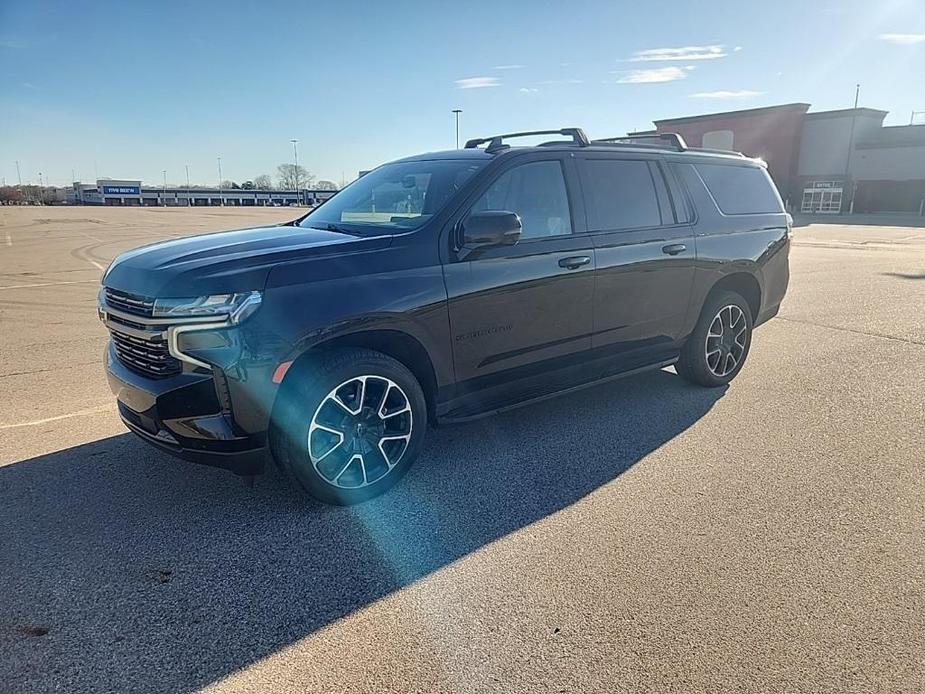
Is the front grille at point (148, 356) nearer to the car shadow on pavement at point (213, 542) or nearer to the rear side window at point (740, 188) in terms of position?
the car shadow on pavement at point (213, 542)

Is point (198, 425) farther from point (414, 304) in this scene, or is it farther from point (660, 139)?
point (660, 139)

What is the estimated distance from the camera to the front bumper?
10.3 feet

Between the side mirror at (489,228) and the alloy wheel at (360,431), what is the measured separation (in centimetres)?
97

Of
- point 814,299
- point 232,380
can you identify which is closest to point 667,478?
point 232,380

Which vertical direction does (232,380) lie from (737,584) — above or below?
above

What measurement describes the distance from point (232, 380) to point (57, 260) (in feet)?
51.3


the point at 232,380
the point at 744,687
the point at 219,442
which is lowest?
the point at 744,687

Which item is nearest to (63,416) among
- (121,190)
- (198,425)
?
(198,425)

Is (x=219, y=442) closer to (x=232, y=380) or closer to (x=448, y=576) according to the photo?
(x=232, y=380)

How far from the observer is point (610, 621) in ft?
8.68

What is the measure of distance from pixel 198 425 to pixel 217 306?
0.61 meters

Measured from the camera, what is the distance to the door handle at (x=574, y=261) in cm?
427

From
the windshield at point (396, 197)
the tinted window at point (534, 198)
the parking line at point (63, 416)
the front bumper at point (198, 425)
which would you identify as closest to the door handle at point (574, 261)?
the tinted window at point (534, 198)

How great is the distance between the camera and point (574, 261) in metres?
4.33
